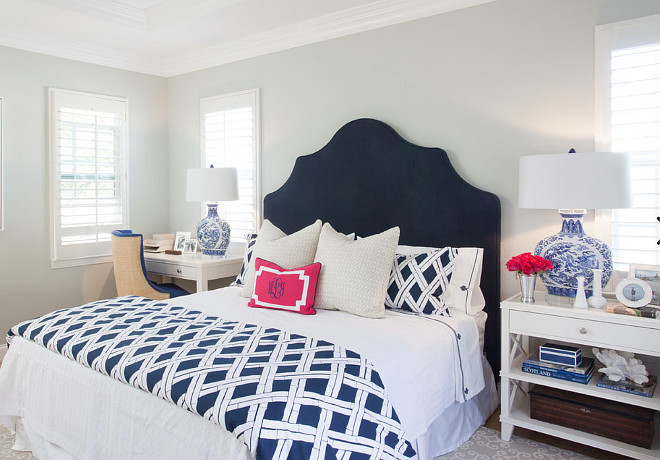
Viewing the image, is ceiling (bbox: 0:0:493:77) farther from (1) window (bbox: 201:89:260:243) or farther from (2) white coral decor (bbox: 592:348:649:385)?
(2) white coral decor (bbox: 592:348:649:385)

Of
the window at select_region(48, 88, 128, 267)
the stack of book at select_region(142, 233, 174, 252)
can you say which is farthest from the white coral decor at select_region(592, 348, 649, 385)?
the window at select_region(48, 88, 128, 267)

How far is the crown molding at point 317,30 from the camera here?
325 cm

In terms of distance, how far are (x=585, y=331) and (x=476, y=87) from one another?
1543 mm

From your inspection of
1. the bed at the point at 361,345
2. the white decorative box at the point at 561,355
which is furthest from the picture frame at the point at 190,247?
the white decorative box at the point at 561,355

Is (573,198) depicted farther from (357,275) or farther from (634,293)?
(357,275)

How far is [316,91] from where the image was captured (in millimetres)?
3834

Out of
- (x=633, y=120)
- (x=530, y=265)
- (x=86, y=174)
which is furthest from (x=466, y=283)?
(x=86, y=174)

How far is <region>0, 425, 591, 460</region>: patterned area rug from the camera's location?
243 centimetres

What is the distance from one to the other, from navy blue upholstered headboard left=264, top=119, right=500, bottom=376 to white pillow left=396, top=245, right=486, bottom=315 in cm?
15

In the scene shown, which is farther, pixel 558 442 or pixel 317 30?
pixel 317 30

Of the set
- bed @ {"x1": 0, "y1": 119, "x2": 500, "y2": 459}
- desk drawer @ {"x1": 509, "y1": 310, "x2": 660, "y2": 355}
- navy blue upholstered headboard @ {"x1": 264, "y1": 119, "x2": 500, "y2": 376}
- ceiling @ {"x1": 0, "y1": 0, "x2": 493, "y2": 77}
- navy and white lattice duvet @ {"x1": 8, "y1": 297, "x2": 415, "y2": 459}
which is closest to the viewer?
navy and white lattice duvet @ {"x1": 8, "y1": 297, "x2": 415, "y2": 459}

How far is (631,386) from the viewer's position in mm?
2305

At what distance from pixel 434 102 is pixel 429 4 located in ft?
1.95

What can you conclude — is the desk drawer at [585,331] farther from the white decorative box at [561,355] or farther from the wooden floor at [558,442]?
the wooden floor at [558,442]
